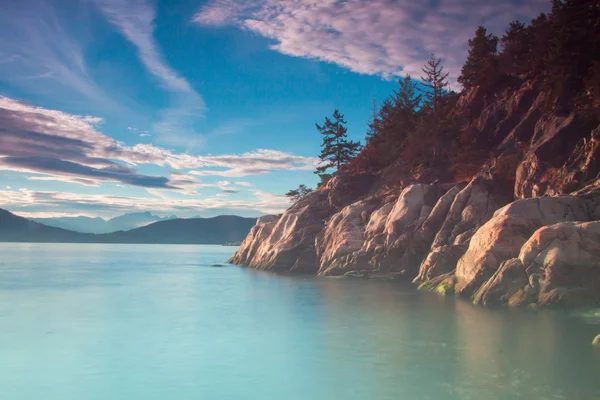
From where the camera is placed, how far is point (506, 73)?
5244 cm

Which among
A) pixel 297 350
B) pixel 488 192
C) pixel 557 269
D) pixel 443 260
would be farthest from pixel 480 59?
pixel 297 350

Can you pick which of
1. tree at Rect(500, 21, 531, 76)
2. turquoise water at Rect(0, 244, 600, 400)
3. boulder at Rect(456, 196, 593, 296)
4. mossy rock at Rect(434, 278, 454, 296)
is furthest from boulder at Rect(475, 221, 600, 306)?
tree at Rect(500, 21, 531, 76)

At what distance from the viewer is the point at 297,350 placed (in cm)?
1761

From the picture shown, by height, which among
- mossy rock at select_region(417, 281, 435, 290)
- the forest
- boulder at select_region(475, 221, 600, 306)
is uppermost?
the forest

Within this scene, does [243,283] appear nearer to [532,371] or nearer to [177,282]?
[177,282]

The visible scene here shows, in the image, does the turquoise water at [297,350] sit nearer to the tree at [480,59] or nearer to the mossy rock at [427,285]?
the mossy rock at [427,285]

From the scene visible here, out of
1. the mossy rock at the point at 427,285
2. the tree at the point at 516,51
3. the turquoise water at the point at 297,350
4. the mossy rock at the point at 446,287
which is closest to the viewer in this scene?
the turquoise water at the point at 297,350

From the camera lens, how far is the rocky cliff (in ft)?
74.6

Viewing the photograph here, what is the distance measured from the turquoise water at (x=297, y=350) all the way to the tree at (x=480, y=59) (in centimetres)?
3411

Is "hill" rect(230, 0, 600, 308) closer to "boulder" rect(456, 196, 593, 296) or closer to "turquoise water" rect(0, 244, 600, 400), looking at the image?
"boulder" rect(456, 196, 593, 296)

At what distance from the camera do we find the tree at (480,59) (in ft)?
175

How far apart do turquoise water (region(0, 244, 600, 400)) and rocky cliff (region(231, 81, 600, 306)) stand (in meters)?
2.25

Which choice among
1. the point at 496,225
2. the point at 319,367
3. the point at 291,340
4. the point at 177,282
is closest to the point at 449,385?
the point at 319,367

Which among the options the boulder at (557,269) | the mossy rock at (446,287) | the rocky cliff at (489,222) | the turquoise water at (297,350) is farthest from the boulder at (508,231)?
the turquoise water at (297,350)
